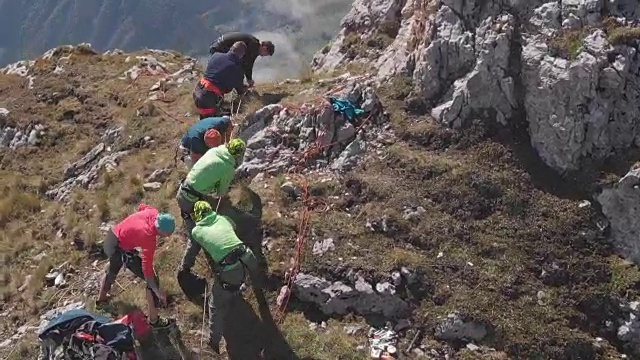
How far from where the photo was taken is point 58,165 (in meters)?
18.5

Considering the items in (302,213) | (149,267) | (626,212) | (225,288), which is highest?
(149,267)

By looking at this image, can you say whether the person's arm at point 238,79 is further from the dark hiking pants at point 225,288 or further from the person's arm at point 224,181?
the dark hiking pants at point 225,288

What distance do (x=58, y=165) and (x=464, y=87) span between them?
12.2m

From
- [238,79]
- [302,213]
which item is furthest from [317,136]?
[238,79]

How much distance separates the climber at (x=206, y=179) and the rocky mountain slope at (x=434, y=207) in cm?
83

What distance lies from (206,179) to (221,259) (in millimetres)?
1996

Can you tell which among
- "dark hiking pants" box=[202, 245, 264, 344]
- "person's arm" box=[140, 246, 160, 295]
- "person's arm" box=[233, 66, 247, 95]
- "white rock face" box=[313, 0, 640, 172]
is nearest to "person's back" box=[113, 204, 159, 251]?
"person's arm" box=[140, 246, 160, 295]

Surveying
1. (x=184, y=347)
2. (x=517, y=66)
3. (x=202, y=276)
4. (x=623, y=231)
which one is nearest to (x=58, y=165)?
(x=202, y=276)

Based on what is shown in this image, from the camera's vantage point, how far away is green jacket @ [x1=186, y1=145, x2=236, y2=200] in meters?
11.5

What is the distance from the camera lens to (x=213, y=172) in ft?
37.8

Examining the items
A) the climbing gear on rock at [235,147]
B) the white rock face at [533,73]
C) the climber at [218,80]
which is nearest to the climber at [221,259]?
the climbing gear on rock at [235,147]

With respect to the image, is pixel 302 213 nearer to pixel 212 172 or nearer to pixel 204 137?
pixel 212 172

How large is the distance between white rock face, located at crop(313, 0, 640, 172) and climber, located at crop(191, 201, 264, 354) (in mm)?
5928

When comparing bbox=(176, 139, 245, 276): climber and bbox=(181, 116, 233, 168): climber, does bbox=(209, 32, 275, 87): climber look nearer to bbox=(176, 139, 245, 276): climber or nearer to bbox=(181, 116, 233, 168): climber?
bbox=(181, 116, 233, 168): climber
